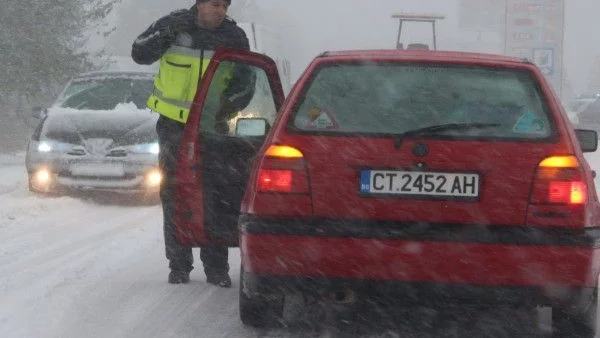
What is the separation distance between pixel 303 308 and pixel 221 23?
1.90 metres

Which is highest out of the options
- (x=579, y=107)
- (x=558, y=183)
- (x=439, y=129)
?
(x=439, y=129)

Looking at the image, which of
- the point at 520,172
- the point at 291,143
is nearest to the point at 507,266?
the point at 520,172

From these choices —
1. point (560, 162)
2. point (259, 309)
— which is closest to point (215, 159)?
point (259, 309)

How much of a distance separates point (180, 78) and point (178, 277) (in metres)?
1.26

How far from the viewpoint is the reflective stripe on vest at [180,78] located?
6.74 metres

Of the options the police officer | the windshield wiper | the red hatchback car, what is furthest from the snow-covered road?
the windshield wiper

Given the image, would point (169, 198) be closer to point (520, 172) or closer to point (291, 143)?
point (291, 143)

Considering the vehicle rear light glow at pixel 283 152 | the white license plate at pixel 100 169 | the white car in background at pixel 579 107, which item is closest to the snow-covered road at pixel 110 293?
the vehicle rear light glow at pixel 283 152

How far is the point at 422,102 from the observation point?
16.8 feet

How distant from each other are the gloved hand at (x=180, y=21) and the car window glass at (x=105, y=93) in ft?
19.4

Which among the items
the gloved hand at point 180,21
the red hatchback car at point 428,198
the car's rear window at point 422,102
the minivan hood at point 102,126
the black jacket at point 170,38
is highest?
the gloved hand at point 180,21

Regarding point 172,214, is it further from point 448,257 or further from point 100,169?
point 100,169

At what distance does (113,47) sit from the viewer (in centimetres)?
7350

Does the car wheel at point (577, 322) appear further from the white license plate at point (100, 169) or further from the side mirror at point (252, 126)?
the white license plate at point (100, 169)
